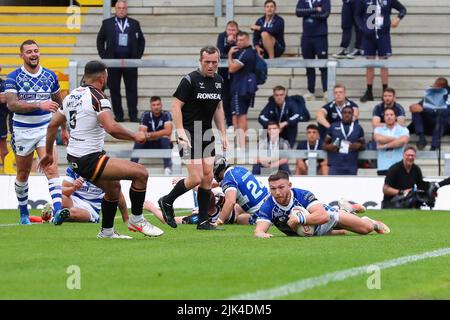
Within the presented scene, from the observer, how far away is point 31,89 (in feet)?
51.8

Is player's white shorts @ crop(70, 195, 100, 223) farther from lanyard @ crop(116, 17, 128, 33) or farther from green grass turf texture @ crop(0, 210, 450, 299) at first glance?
lanyard @ crop(116, 17, 128, 33)

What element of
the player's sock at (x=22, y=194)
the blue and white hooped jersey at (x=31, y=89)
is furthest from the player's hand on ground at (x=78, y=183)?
the blue and white hooped jersey at (x=31, y=89)

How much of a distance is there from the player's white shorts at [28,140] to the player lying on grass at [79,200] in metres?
0.97

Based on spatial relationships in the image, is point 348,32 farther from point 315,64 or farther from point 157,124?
point 157,124

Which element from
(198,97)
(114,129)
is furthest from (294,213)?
(198,97)

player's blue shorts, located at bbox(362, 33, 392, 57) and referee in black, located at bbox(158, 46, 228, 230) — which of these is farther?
player's blue shorts, located at bbox(362, 33, 392, 57)

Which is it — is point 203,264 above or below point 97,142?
below

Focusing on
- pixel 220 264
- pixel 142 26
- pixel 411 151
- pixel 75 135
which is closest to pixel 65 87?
pixel 142 26

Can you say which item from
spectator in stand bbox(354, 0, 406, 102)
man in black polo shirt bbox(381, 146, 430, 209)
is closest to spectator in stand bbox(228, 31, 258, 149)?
spectator in stand bbox(354, 0, 406, 102)

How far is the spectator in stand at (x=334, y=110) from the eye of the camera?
22.2 metres

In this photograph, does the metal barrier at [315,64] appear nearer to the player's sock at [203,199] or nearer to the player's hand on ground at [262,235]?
the player's sock at [203,199]

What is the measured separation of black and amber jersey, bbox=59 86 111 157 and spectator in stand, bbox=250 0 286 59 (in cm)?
1161

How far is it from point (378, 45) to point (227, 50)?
330 centimetres

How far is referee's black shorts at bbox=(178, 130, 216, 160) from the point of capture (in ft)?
46.9
